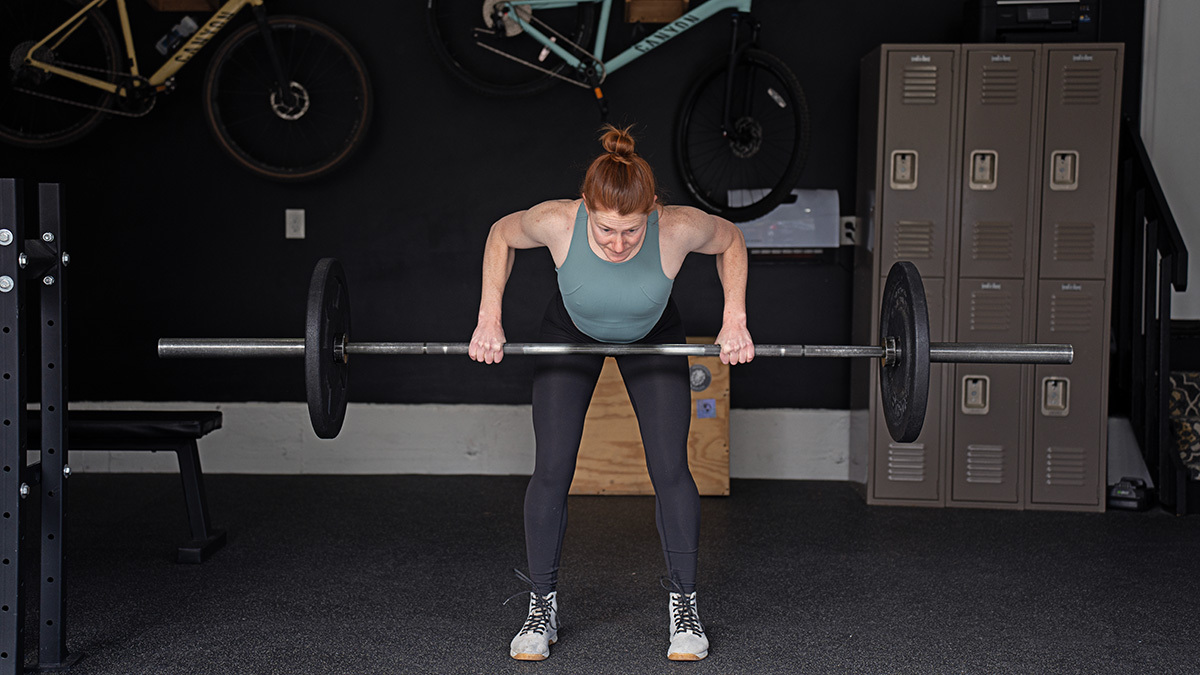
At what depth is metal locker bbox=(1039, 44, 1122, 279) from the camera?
11.8 ft

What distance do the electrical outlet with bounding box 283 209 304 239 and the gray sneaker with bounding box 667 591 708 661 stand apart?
8.61ft

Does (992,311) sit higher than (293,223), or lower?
lower

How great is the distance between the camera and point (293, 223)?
4203 millimetres

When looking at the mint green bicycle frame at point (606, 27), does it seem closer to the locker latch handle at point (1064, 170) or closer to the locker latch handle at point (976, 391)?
the locker latch handle at point (1064, 170)

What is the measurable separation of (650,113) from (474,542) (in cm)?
198

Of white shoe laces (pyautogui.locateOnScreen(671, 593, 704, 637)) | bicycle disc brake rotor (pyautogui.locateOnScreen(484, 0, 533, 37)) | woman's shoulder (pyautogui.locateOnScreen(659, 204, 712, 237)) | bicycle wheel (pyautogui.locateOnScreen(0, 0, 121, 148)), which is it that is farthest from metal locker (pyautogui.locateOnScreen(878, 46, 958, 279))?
bicycle wheel (pyautogui.locateOnScreen(0, 0, 121, 148))

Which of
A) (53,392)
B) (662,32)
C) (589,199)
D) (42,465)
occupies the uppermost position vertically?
(662,32)

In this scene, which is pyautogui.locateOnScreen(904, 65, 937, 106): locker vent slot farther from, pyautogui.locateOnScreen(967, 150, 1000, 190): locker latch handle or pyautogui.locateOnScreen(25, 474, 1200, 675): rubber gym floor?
pyautogui.locateOnScreen(25, 474, 1200, 675): rubber gym floor

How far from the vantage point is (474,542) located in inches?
128

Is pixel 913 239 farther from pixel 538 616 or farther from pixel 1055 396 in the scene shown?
pixel 538 616

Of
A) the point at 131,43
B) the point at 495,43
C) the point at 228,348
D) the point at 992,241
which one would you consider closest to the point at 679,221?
the point at 228,348

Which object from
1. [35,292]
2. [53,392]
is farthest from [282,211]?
[53,392]

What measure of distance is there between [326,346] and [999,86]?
277 cm

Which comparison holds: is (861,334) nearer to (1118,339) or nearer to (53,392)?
(1118,339)
